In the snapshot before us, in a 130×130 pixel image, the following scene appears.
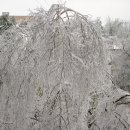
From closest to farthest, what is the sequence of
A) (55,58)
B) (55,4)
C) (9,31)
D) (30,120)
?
(55,58) < (55,4) < (30,120) < (9,31)

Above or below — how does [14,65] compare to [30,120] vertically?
above

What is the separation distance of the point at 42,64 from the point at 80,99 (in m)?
0.72

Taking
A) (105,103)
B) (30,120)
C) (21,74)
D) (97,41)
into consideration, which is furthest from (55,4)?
(105,103)

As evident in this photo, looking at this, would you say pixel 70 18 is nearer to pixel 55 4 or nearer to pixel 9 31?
pixel 55 4

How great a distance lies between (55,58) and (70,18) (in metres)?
0.83

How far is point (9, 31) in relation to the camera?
677 centimetres

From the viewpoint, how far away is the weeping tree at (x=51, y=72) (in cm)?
536

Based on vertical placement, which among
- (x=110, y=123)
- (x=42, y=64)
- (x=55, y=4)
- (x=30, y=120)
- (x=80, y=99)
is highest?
(x=55, y=4)

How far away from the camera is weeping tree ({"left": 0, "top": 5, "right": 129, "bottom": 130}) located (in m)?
5.36

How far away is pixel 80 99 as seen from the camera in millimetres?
5512

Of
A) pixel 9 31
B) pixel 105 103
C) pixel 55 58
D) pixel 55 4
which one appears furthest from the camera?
pixel 105 103

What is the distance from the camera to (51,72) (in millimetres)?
5273

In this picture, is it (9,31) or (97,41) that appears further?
(9,31)

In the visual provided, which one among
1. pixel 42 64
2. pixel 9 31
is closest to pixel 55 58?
pixel 42 64
